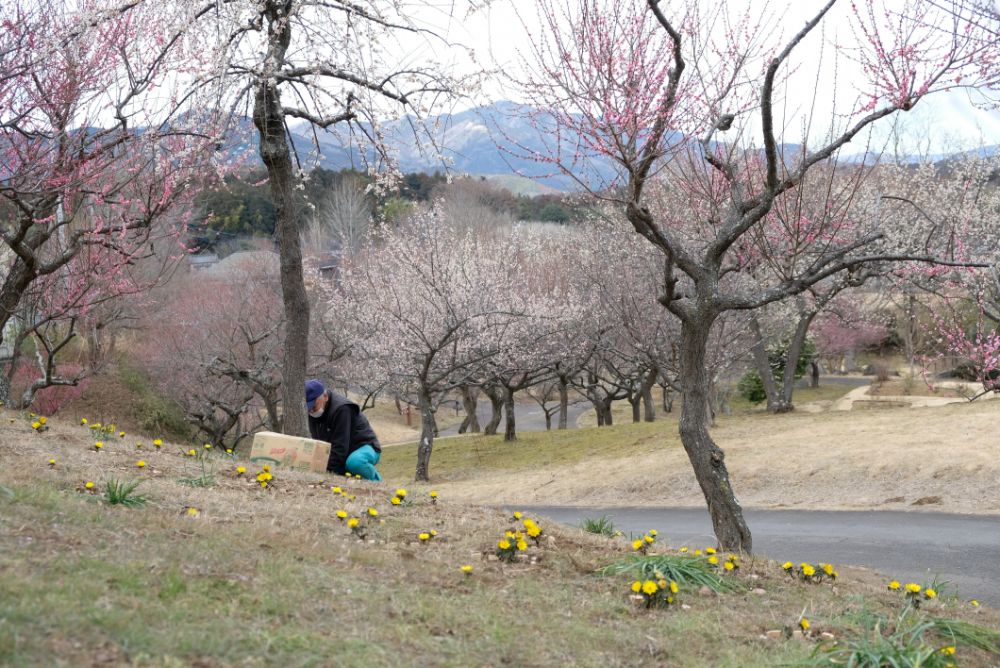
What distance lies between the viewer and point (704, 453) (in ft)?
21.9

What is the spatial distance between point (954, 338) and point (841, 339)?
31.1 meters

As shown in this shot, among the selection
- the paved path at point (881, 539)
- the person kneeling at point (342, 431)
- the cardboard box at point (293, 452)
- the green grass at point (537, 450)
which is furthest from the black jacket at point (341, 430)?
the green grass at point (537, 450)

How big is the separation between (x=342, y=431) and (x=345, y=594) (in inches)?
199

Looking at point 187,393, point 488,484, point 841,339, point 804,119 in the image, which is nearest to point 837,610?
point 804,119

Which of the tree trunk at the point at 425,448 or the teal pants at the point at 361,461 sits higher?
the teal pants at the point at 361,461

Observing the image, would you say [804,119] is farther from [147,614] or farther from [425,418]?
[425,418]

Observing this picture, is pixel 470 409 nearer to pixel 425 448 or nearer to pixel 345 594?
pixel 425 448

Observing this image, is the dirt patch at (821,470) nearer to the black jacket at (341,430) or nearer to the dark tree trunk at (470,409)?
the black jacket at (341,430)

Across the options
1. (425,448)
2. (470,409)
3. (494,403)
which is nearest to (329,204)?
(470,409)

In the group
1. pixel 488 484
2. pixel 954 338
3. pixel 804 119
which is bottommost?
pixel 488 484

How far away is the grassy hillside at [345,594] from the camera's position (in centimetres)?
301

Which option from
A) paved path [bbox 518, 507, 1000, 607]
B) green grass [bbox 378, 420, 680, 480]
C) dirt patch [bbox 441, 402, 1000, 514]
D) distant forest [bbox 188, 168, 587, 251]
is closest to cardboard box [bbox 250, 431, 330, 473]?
paved path [bbox 518, 507, 1000, 607]

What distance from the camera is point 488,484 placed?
757 inches

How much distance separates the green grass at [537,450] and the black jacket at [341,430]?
12198 millimetres
